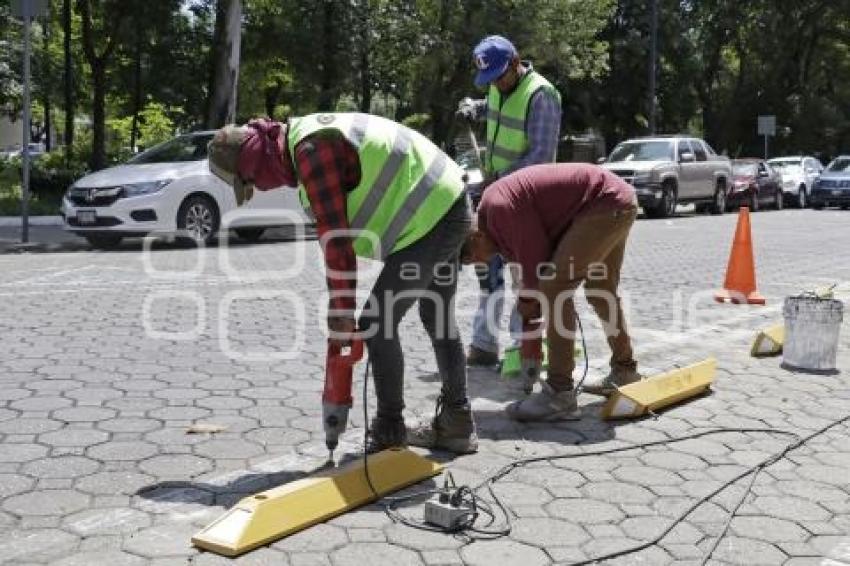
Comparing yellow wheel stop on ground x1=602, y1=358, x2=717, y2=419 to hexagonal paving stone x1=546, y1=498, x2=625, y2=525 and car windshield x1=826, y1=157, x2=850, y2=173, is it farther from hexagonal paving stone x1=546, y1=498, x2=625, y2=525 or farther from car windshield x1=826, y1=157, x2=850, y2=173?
car windshield x1=826, y1=157, x2=850, y2=173

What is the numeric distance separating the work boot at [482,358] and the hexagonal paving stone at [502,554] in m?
2.82

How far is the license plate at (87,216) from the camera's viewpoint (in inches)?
519

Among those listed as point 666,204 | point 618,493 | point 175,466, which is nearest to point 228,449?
point 175,466

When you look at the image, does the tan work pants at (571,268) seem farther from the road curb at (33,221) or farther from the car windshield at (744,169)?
the car windshield at (744,169)

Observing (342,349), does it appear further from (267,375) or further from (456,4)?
(456,4)

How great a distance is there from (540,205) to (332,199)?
1310mm

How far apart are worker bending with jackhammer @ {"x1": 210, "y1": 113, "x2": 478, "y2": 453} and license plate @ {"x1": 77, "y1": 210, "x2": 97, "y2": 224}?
987cm

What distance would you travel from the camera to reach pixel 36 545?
334cm

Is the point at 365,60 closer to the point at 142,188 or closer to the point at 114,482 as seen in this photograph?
the point at 142,188

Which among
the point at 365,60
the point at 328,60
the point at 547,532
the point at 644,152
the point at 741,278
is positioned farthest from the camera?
the point at 365,60

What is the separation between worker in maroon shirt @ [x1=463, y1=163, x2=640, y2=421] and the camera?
14.5 feet

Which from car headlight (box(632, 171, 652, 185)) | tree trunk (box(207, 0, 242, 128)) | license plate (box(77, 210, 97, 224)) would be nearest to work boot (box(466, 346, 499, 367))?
license plate (box(77, 210, 97, 224))

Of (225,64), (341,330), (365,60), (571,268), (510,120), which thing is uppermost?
(365,60)

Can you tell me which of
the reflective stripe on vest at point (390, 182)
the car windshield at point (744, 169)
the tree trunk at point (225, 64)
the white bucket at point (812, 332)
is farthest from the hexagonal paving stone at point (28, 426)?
the car windshield at point (744, 169)
